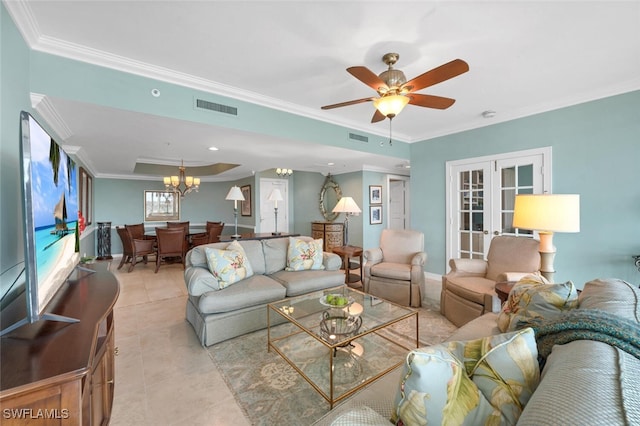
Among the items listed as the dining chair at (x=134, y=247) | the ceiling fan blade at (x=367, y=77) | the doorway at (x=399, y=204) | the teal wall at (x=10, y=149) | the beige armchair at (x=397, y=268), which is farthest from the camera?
the doorway at (x=399, y=204)

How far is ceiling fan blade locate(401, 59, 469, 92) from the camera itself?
5.88 ft

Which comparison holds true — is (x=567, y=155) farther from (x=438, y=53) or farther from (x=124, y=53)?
(x=124, y=53)

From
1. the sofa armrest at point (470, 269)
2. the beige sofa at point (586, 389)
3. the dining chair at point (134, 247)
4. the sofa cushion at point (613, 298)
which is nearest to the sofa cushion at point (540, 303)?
the sofa cushion at point (613, 298)

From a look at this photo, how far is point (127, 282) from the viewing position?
459 cm

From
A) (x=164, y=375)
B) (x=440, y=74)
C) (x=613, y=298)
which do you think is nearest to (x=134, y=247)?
(x=164, y=375)

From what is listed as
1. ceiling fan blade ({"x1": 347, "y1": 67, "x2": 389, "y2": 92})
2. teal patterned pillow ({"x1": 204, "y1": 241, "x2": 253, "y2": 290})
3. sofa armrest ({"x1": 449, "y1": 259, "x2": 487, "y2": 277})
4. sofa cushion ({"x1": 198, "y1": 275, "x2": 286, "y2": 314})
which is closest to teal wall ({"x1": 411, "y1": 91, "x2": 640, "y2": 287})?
sofa armrest ({"x1": 449, "y1": 259, "x2": 487, "y2": 277})

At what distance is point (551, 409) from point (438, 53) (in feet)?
8.48

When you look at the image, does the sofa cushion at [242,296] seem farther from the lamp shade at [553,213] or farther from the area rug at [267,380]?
the lamp shade at [553,213]

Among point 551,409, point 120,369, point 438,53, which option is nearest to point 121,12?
point 438,53

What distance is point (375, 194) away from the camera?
255 inches

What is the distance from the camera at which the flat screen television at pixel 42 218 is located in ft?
3.37

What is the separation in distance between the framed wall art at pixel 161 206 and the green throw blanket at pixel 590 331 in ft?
29.6

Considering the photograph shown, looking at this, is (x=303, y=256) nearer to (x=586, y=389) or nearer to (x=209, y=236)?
(x=586, y=389)

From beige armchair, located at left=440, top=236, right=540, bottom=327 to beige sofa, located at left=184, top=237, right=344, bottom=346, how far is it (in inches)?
51.4
